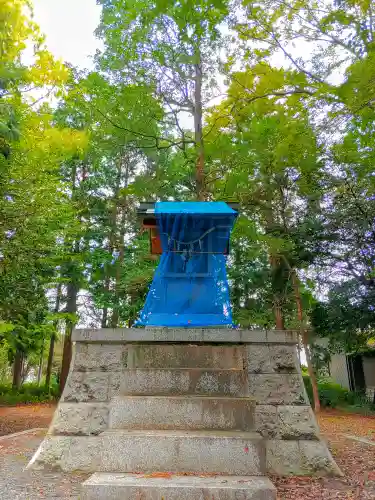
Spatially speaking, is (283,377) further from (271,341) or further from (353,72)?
(353,72)

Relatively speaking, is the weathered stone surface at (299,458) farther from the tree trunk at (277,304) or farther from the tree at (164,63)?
the tree trunk at (277,304)

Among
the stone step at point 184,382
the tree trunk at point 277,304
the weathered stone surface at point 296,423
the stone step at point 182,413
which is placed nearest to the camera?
the stone step at point 182,413

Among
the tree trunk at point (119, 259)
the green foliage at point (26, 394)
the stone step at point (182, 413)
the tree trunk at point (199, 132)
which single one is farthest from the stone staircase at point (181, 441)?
the green foliage at point (26, 394)

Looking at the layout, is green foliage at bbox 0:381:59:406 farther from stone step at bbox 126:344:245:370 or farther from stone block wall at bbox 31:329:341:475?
stone step at bbox 126:344:245:370

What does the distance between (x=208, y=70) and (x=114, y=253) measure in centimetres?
804

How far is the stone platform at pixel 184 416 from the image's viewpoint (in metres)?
3.10

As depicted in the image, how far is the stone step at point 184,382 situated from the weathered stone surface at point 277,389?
0.52 metres

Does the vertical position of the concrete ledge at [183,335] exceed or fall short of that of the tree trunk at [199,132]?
it falls short

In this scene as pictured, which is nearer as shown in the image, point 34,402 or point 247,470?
point 247,470

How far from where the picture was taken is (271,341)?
4.55 meters

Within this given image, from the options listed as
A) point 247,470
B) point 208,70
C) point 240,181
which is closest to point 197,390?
point 247,470

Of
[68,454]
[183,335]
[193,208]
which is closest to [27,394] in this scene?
[68,454]

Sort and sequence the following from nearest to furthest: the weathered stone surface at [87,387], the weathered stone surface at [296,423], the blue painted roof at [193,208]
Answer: the weathered stone surface at [296,423], the weathered stone surface at [87,387], the blue painted roof at [193,208]

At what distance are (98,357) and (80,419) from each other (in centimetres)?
69
